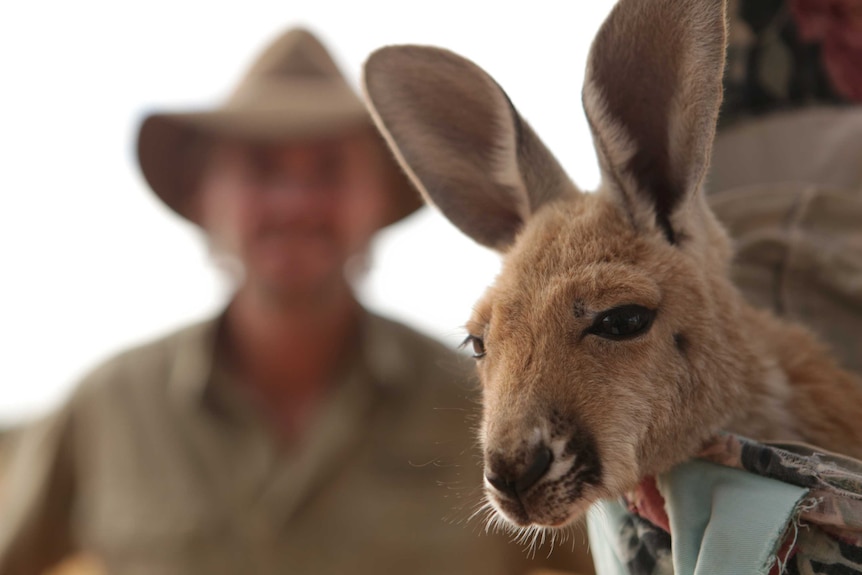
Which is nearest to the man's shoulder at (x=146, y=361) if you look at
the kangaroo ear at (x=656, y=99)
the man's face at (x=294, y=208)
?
the man's face at (x=294, y=208)

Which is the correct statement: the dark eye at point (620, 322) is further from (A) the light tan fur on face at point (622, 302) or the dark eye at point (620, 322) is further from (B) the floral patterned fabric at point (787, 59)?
(B) the floral patterned fabric at point (787, 59)

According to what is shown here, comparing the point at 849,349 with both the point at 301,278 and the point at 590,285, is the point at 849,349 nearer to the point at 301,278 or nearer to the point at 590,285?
the point at 590,285

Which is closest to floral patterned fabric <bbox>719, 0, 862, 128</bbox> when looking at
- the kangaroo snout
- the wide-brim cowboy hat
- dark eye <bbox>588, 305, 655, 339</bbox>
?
dark eye <bbox>588, 305, 655, 339</bbox>

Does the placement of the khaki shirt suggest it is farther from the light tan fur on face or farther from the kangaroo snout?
the kangaroo snout

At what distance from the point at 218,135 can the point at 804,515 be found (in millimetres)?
2771

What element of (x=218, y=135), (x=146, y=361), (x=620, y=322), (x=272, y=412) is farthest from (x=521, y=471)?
(x=146, y=361)

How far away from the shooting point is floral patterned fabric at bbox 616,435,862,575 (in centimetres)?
78

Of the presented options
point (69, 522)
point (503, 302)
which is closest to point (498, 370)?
point (503, 302)

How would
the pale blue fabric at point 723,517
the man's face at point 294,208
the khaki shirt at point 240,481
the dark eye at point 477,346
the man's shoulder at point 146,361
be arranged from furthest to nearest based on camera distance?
the man's shoulder at point 146,361 → the man's face at point 294,208 → the khaki shirt at point 240,481 → the dark eye at point 477,346 → the pale blue fabric at point 723,517

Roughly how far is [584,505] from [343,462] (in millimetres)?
2118

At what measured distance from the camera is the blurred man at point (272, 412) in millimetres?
2822

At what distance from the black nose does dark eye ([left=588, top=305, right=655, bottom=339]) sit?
156 mm

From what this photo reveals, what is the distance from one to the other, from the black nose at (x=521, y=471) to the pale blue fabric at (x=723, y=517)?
16 cm

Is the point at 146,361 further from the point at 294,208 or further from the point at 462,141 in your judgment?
the point at 462,141
